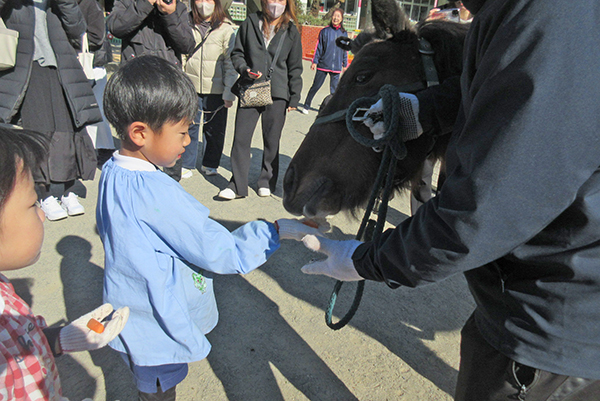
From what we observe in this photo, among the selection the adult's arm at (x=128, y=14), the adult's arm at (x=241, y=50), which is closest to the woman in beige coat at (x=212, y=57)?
the adult's arm at (x=241, y=50)

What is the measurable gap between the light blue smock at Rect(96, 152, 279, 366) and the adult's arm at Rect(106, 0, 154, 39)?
2982 millimetres

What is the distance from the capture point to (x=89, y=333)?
4.39 ft

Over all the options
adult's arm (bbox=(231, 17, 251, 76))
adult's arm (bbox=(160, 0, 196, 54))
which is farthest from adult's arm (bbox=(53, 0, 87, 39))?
adult's arm (bbox=(231, 17, 251, 76))

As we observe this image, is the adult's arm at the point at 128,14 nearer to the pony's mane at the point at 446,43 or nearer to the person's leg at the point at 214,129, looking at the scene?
the person's leg at the point at 214,129

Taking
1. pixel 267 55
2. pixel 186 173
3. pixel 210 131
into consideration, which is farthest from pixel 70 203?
pixel 267 55

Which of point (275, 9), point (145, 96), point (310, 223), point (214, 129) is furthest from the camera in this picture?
point (214, 129)

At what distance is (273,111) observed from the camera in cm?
454

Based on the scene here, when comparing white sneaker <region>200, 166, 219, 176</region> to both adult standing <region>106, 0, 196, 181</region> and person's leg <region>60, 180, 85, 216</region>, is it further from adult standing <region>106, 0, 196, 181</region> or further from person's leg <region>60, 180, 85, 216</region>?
person's leg <region>60, 180, 85, 216</region>

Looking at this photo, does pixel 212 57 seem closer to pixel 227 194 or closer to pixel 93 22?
pixel 93 22

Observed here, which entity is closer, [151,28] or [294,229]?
[294,229]

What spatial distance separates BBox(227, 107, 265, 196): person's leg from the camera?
4.48 m

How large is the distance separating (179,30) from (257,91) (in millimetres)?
1022

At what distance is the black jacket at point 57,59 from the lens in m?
3.13

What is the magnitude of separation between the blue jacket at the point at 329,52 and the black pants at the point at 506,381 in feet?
28.5
